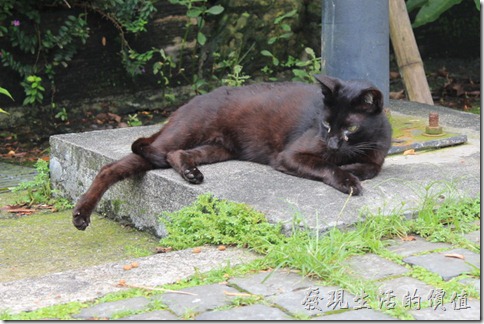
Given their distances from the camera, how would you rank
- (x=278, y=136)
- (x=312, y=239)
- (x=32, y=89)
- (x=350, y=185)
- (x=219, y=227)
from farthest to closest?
1. (x=32, y=89)
2. (x=278, y=136)
3. (x=350, y=185)
4. (x=219, y=227)
5. (x=312, y=239)

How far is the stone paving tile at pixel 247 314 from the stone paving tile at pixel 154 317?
0.10m

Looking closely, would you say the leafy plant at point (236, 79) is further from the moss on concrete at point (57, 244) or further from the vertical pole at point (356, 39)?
the moss on concrete at point (57, 244)

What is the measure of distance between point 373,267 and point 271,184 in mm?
1073

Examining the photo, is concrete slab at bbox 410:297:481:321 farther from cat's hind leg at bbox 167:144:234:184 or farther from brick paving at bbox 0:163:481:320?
cat's hind leg at bbox 167:144:234:184

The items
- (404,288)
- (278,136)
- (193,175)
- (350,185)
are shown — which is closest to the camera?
(404,288)

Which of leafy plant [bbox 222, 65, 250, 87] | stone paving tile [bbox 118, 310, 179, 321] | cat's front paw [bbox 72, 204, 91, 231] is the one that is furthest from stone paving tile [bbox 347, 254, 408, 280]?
leafy plant [bbox 222, 65, 250, 87]

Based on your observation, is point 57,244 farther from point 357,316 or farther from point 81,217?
point 357,316

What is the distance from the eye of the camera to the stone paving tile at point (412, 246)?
11.4ft

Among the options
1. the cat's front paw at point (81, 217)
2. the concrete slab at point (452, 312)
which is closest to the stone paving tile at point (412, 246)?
the concrete slab at point (452, 312)

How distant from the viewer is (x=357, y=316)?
2.80m

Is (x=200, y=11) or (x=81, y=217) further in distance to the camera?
(x=200, y=11)

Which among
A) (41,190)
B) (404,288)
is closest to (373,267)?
(404,288)

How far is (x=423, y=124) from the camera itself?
210 inches

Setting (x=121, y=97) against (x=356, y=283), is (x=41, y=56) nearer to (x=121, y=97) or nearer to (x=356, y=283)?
(x=121, y=97)
